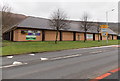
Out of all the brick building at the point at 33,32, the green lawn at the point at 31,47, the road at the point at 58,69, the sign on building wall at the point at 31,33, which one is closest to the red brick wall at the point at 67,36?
the brick building at the point at 33,32

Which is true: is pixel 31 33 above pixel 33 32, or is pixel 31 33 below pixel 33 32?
below

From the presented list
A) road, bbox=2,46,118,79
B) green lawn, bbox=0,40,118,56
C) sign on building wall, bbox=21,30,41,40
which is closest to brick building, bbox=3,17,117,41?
sign on building wall, bbox=21,30,41,40

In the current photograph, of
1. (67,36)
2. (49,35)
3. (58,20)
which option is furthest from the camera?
(67,36)

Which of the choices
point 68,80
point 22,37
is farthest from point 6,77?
point 22,37

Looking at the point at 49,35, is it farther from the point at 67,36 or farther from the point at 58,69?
the point at 58,69

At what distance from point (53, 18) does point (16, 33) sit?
984cm

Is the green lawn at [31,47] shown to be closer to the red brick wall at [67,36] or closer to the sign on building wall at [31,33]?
the sign on building wall at [31,33]

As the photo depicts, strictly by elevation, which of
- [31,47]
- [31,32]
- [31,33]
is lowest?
[31,47]

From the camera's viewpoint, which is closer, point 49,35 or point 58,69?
point 58,69

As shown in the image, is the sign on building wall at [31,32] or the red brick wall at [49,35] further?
the red brick wall at [49,35]

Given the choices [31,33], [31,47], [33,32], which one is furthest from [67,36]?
[31,47]

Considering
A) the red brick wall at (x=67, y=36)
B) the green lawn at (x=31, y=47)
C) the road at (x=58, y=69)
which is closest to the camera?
the road at (x=58, y=69)

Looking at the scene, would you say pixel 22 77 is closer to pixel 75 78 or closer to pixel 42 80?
pixel 42 80

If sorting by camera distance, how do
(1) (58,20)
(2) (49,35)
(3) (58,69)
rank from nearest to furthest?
(3) (58,69) < (1) (58,20) < (2) (49,35)
